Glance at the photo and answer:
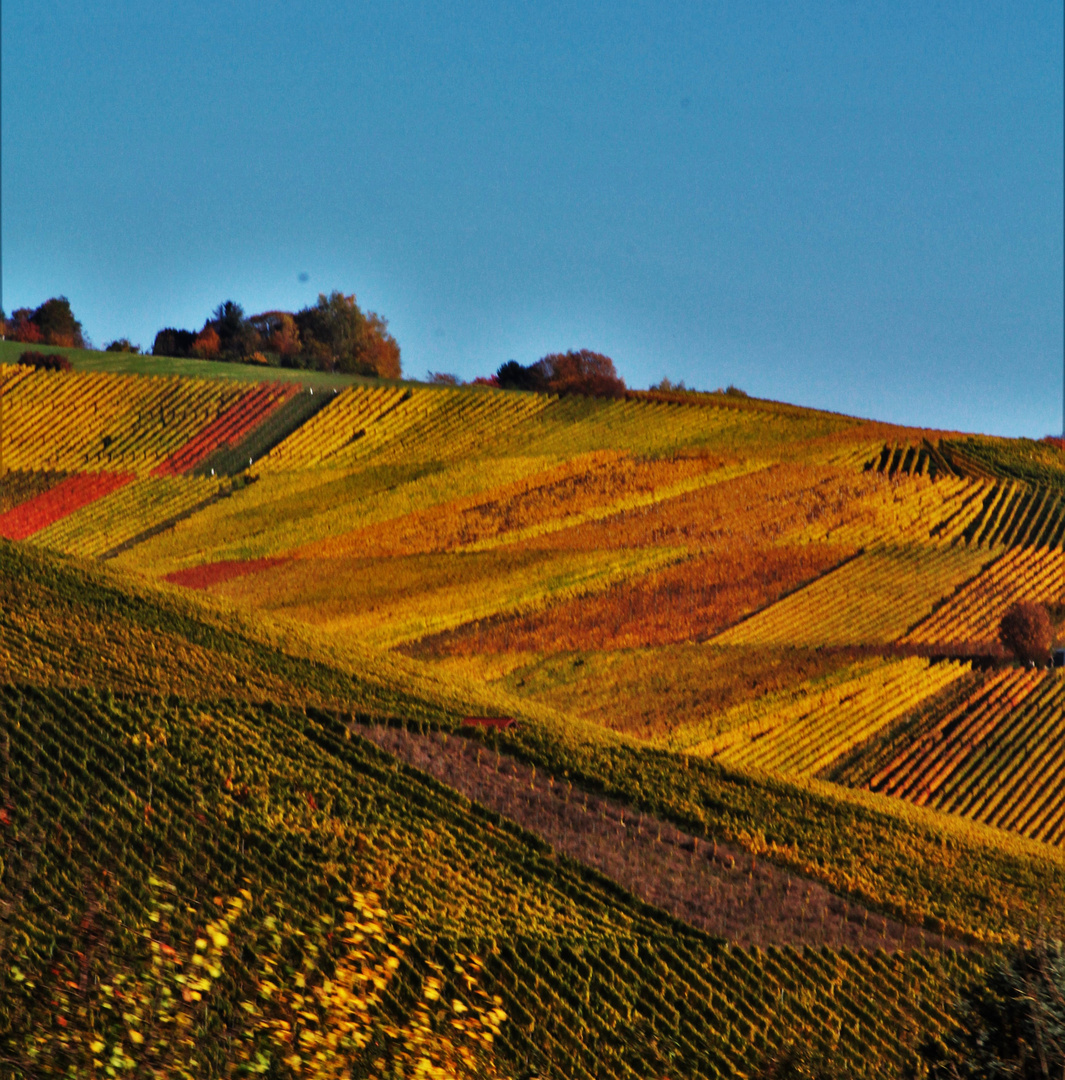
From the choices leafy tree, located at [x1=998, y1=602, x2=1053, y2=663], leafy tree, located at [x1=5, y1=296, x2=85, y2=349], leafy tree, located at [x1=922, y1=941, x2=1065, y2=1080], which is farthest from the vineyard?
leafy tree, located at [x1=5, y1=296, x2=85, y2=349]

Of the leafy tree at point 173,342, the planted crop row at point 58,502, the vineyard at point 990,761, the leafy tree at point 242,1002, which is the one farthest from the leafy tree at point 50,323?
the leafy tree at point 242,1002

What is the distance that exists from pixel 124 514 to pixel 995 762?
31379mm

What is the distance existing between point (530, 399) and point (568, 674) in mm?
27937

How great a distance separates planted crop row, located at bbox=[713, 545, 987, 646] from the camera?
134 feet

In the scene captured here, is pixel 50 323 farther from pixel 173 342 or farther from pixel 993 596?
pixel 993 596

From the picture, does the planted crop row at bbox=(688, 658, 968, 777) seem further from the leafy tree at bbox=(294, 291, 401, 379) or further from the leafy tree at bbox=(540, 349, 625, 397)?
the leafy tree at bbox=(294, 291, 401, 379)

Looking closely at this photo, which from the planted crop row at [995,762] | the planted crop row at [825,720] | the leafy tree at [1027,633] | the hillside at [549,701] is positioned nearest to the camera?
the hillside at [549,701]

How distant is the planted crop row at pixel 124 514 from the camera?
4709cm

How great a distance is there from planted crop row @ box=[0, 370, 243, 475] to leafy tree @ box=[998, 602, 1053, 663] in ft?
107

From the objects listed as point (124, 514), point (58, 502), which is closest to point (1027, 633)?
point (124, 514)

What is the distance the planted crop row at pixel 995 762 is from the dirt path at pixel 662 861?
9.44 m

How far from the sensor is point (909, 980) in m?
21.4

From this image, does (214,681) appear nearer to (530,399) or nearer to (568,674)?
(568,674)

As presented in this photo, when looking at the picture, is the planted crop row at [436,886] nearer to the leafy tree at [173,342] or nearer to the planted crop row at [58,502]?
the planted crop row at [58,502]
